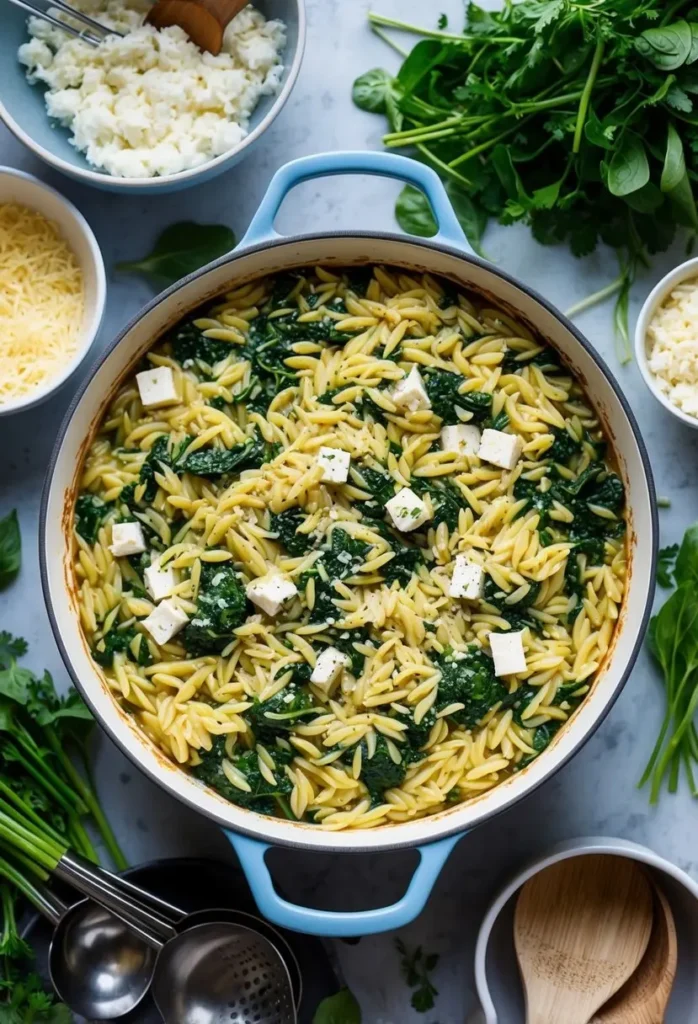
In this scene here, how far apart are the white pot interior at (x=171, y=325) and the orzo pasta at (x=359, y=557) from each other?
0.07 meters

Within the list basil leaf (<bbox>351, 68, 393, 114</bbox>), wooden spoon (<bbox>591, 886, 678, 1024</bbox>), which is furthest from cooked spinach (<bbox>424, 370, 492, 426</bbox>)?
wooden spoon (<bbox>591, 886, 678, 1024</bbox>)

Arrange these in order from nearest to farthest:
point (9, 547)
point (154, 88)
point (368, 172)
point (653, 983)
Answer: point (368, 172)
point (653, 983)
point (154, 88)
point (9, 547)

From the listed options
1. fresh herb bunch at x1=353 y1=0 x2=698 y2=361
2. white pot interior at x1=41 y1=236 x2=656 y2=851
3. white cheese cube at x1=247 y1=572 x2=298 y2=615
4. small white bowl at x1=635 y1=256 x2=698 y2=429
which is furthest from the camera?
small white bowl at x1=635 y1=256 x2=698 y2=429

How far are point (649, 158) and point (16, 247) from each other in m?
2.17

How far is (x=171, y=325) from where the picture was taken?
3.42 m

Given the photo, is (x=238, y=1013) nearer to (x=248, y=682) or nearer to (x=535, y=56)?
(x=248, y=682)

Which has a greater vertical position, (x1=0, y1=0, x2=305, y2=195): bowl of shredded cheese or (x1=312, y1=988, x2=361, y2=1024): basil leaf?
(x1=0, y1=0, x2=305, y2=195): bowl of shredded cheese

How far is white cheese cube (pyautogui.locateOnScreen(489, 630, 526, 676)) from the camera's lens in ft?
10.4

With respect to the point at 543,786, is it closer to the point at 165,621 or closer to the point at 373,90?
the point at 165,621

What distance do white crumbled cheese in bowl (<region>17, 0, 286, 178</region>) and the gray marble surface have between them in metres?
0.29

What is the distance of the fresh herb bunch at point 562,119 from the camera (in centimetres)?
332

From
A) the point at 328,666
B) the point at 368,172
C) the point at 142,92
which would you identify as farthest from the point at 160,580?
the point at 142,92

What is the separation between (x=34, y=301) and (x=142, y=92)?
79 cm

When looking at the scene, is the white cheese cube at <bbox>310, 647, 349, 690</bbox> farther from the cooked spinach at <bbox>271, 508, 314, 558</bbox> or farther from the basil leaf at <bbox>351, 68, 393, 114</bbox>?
the basil leaf at <bbox>351, 68, 393, 114</bbox>
